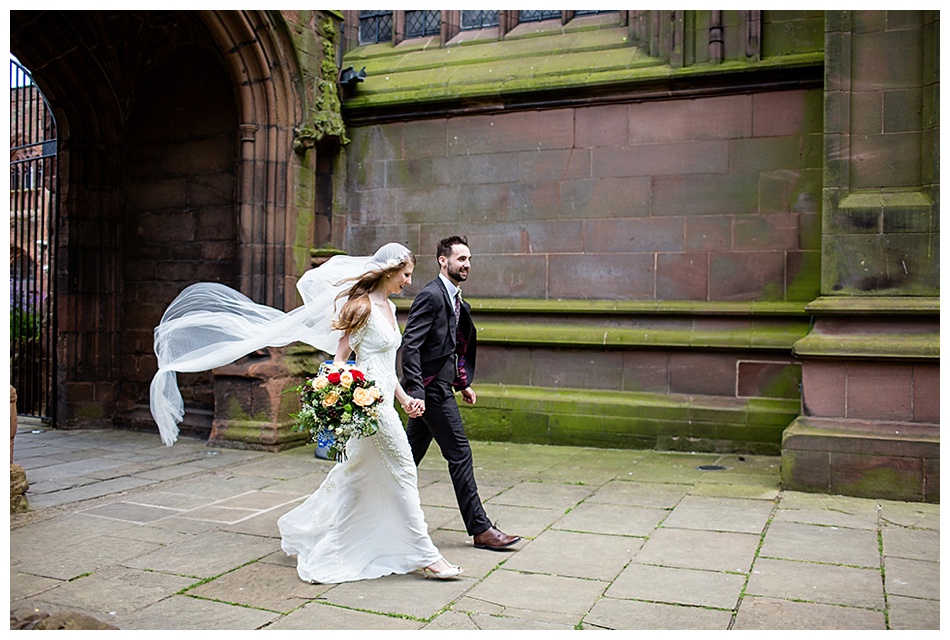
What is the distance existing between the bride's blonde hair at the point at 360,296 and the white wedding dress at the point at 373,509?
8cm

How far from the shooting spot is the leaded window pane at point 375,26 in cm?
1075

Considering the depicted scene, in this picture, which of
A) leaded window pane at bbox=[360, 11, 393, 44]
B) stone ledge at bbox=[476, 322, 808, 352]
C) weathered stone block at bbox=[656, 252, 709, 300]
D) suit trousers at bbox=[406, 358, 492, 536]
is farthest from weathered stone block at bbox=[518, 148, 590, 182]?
suit trousers at bbox=[406, 358, 492, 536]

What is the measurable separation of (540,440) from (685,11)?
4.56m

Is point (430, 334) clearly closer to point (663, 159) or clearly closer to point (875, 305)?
point (875, 305)

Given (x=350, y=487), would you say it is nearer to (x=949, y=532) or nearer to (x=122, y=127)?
(x=949, y=532)

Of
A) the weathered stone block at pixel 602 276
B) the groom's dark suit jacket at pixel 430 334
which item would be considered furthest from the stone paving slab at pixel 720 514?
the weathered stone block at pixel 602 276

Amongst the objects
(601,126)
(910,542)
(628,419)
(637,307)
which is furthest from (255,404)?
(910,542)

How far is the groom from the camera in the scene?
5211 millimetres

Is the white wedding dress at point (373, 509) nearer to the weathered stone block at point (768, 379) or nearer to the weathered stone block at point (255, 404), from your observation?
the weathered stone block at point (255, 404)

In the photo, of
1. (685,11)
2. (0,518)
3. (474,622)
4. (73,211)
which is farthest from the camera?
(73,211)

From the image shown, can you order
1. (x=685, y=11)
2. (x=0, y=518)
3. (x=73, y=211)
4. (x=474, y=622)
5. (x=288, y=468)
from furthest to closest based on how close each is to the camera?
(x=73, y=211)
(x=685, y=11)
(x=288, y=468)
(x=474, y=622)
(x=0, y=518)

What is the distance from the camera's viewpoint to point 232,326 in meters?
5.87

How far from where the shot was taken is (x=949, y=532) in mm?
4055

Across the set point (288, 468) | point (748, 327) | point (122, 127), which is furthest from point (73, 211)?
point (748, 327)
